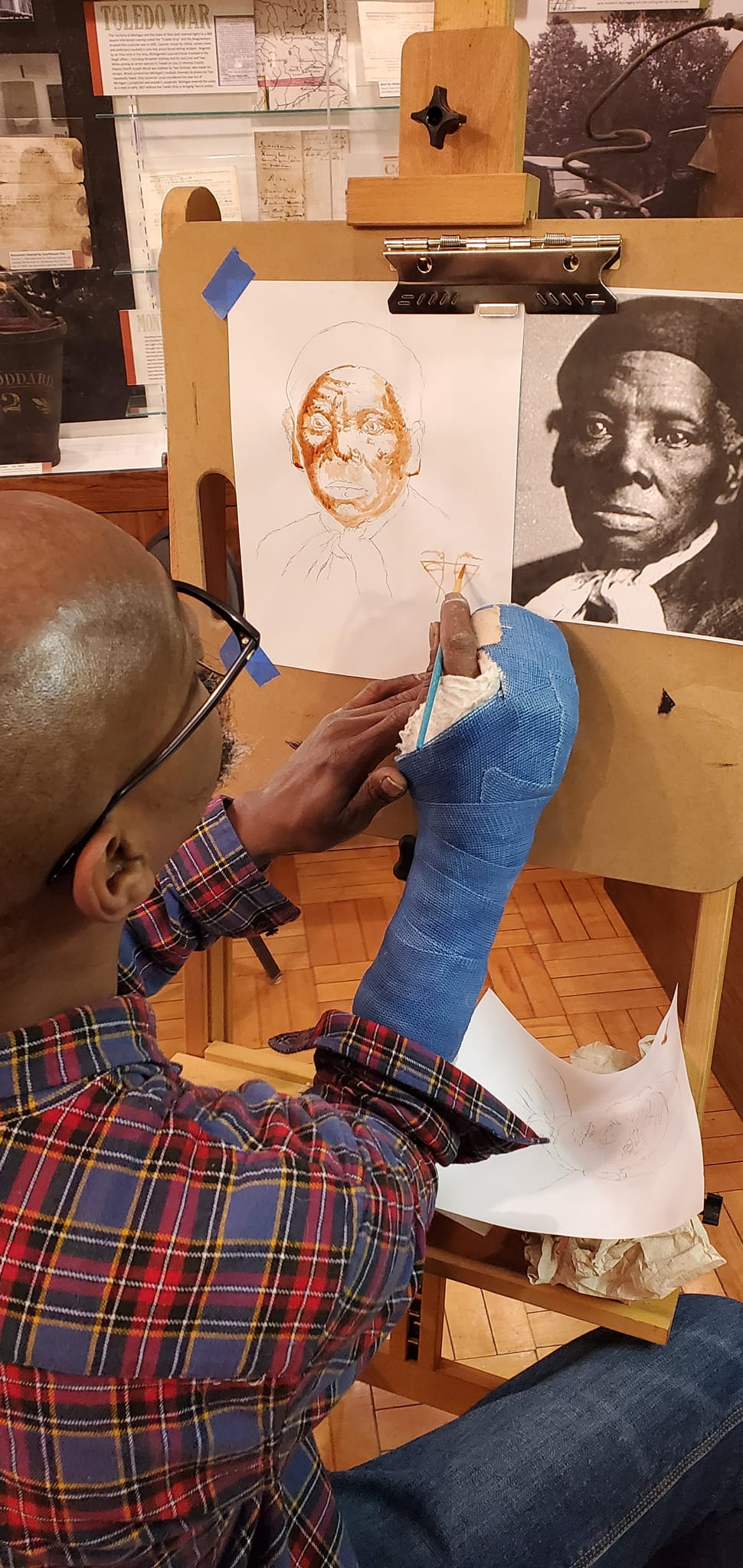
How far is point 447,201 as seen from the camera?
0.82 meters

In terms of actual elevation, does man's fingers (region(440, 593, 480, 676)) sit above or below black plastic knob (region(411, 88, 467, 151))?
below

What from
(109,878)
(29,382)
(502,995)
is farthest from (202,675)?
(29,382)

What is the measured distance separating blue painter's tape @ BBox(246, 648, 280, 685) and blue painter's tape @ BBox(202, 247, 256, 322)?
319 mm

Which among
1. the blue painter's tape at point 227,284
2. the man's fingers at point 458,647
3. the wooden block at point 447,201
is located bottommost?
the man's fingers at point 458,647

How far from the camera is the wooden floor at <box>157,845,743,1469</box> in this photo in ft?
4.35

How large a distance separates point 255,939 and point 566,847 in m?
1.04

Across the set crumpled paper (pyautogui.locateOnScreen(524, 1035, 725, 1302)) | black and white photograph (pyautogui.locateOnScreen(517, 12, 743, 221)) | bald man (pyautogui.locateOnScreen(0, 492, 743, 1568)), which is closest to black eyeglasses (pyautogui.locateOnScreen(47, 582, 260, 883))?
bald man (pyautogui.locateOnScreen(0, 492, 743, 1568))

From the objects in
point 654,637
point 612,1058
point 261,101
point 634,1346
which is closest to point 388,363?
point 654,637

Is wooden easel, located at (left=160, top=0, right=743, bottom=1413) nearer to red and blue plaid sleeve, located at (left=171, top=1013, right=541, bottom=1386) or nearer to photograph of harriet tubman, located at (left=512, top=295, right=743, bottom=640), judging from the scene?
photograph of harriet tubman, located at (left=512, top=295, right=743, bottom=640)

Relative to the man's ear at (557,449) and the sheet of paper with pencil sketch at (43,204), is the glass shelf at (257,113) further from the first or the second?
the man's ear at (557,449)

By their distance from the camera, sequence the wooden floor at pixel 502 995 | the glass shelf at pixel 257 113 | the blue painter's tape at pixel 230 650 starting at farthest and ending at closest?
the glass shelf at pixel 257 113
the wooden floor at pixel 502 995
the blue painter's tape at pixel 230 650

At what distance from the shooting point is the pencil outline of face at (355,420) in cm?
90

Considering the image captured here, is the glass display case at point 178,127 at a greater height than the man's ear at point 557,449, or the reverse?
the glass display case at point 178,127

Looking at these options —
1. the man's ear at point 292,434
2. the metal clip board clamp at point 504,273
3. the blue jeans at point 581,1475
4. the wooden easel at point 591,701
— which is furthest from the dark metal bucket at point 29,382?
the blue jeans at point 581,1475
